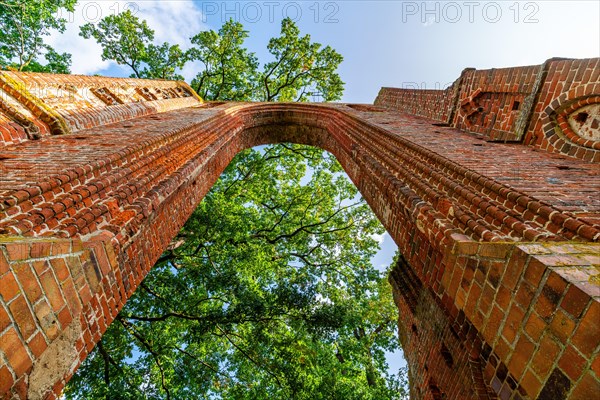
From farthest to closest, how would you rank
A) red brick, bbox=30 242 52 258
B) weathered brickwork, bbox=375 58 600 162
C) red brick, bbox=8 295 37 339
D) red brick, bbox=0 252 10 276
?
weathered brickwork, bbox=375 58 600 162 → red brick, bbox=30 242 52 258 → red brick, bbox=8 295 37 339 → red brick, bbox=0 252 10 276

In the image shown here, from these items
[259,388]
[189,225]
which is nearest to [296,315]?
[259,388]

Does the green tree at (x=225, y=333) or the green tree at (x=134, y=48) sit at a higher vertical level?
the green tree at (x=134, y=48)

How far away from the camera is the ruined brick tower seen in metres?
1.68

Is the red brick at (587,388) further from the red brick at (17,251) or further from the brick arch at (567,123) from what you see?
the brick arch at (567,123)

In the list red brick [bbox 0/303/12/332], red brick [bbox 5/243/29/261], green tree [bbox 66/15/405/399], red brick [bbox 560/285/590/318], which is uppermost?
red brick [bbox 560/285/590/318]

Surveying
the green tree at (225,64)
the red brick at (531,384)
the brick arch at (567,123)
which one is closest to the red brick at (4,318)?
the red brick at (531,384)

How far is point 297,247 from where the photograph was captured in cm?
1323

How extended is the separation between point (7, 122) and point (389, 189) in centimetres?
564

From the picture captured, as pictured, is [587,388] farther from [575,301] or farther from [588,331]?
[575,301]

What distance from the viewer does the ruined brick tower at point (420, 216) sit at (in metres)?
1.68

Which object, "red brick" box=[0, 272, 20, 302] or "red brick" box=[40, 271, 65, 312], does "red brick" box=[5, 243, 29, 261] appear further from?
"red brick" box=[40, 271, 65, 312]

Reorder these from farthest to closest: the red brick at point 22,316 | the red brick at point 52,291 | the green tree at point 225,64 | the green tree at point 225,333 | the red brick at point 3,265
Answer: the green tree at point 225,64 < the green tree at point 225,333 < the red brick at point 52,291 < the red brick at point 22,316 < the red brick at point 3,265

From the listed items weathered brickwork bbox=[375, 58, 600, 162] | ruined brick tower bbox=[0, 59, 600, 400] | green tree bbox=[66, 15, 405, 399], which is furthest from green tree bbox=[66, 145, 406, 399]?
weathered brickwork bbox=[375, 58, 600, 162]

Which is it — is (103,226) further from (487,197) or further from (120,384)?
(120,384)
